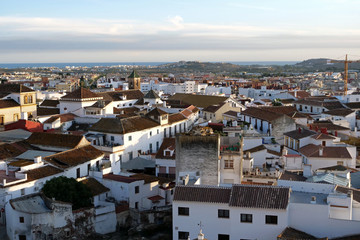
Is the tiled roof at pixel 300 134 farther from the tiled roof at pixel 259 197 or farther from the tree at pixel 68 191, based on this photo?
the tree at pixel 68 191

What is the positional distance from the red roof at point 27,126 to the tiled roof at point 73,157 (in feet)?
38.3

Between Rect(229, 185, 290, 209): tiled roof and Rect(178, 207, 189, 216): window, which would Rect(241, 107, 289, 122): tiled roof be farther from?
Rect(178, 207, 189, 216): window

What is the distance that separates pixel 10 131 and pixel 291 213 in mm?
28597

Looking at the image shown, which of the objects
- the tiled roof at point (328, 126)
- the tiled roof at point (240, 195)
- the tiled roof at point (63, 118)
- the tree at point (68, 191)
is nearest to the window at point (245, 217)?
the tiled roof at point (240, 195)

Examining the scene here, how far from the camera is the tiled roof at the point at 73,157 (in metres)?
29.6

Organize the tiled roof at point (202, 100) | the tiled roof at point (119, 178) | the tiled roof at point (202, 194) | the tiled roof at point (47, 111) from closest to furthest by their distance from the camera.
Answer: the tiled roof at point (202, 194), the tiled roof at point (119, 178), the tiled roof at point (47, 111), the tiled roof at point (202, 100)

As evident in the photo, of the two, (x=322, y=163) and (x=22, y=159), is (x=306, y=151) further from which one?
(x=22, y=159)

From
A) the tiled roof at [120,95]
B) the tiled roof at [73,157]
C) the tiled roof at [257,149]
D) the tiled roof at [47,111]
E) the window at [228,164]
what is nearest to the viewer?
the window at [228,164]

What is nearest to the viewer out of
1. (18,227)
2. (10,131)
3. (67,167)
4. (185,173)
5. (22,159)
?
(18,227)

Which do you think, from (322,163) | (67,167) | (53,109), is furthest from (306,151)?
(53,109)

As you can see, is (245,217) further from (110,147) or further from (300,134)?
(300,134)

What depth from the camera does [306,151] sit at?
111ft

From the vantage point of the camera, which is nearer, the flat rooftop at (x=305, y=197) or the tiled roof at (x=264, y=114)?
the flat rooftop at (x=305, y=197)

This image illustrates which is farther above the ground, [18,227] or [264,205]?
[264,205]
